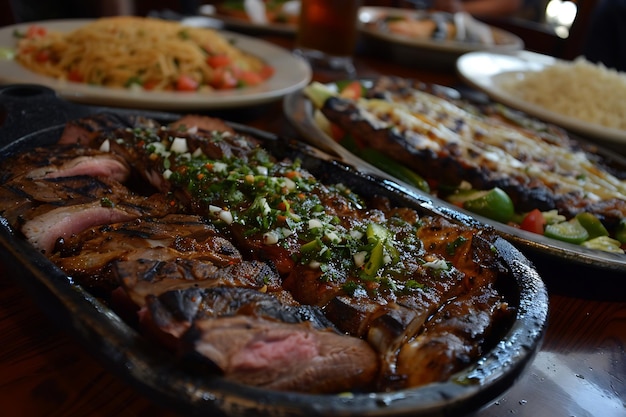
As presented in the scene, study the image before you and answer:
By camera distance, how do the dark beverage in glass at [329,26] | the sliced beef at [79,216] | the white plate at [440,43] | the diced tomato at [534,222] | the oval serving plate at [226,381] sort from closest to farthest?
the oval serving plate at [226,381], the sliced beef at [79,216], the diced tomato at [534,222], the dark beverage in glass at [329,26], the white plate at [440,43]

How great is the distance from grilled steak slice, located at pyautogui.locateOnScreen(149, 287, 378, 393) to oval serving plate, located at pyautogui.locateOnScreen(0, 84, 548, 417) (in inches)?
2.5

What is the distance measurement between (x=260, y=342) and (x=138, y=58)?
110 inches

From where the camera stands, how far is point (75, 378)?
134 centimetres

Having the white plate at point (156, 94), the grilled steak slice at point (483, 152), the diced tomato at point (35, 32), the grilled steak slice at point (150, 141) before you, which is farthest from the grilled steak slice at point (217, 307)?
the diced tomato at point (35, 32)

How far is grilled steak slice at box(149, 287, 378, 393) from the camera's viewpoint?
106cm

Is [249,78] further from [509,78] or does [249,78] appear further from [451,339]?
[451,339]

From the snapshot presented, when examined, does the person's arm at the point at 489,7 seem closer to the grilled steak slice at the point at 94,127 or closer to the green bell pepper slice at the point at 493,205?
the green bell pepper slice at the point at 493,205

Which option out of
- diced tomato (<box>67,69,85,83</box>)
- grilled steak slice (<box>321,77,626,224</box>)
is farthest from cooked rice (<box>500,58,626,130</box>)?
diced tomato (<box>67,69,85,83</box>)

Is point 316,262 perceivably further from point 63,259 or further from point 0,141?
point 0,141

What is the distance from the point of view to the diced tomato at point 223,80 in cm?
334

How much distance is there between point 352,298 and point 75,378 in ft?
2.39

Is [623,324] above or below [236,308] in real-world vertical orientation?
below

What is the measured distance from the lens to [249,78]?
3.44 metres

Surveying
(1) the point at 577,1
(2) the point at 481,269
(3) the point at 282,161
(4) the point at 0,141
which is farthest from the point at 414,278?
(1) the point at 577,1
